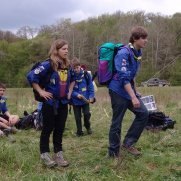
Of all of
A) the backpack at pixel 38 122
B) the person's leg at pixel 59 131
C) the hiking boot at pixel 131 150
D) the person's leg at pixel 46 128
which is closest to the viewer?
the person's leg at pixel 46 128

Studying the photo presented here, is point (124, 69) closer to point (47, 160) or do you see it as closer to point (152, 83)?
point (47, 160)

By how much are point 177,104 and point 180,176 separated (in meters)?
8.45

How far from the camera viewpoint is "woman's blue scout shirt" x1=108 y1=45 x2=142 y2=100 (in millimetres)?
3730

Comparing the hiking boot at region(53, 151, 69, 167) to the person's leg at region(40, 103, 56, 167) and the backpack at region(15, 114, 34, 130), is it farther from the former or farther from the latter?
the backpack at region(15, 114, 34, 130)

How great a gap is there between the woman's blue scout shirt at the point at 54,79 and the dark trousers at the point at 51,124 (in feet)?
0.34

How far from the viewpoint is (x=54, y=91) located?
3830mm

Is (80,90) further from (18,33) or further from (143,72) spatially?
(18,33)

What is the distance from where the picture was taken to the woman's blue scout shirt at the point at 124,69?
3730 mm

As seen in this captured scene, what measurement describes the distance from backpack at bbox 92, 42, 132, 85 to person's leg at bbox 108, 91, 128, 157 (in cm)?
25

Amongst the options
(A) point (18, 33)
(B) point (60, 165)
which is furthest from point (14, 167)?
(A) point (18, 33)

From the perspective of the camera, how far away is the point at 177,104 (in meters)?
11.4

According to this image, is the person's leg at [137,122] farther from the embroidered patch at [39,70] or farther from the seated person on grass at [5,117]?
the seated person on grass at [5,117]

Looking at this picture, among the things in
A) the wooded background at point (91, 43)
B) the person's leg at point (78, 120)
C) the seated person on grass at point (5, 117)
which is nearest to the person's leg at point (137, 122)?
the person's leg at point (78, 120)

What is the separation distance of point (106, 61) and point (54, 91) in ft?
2.74
